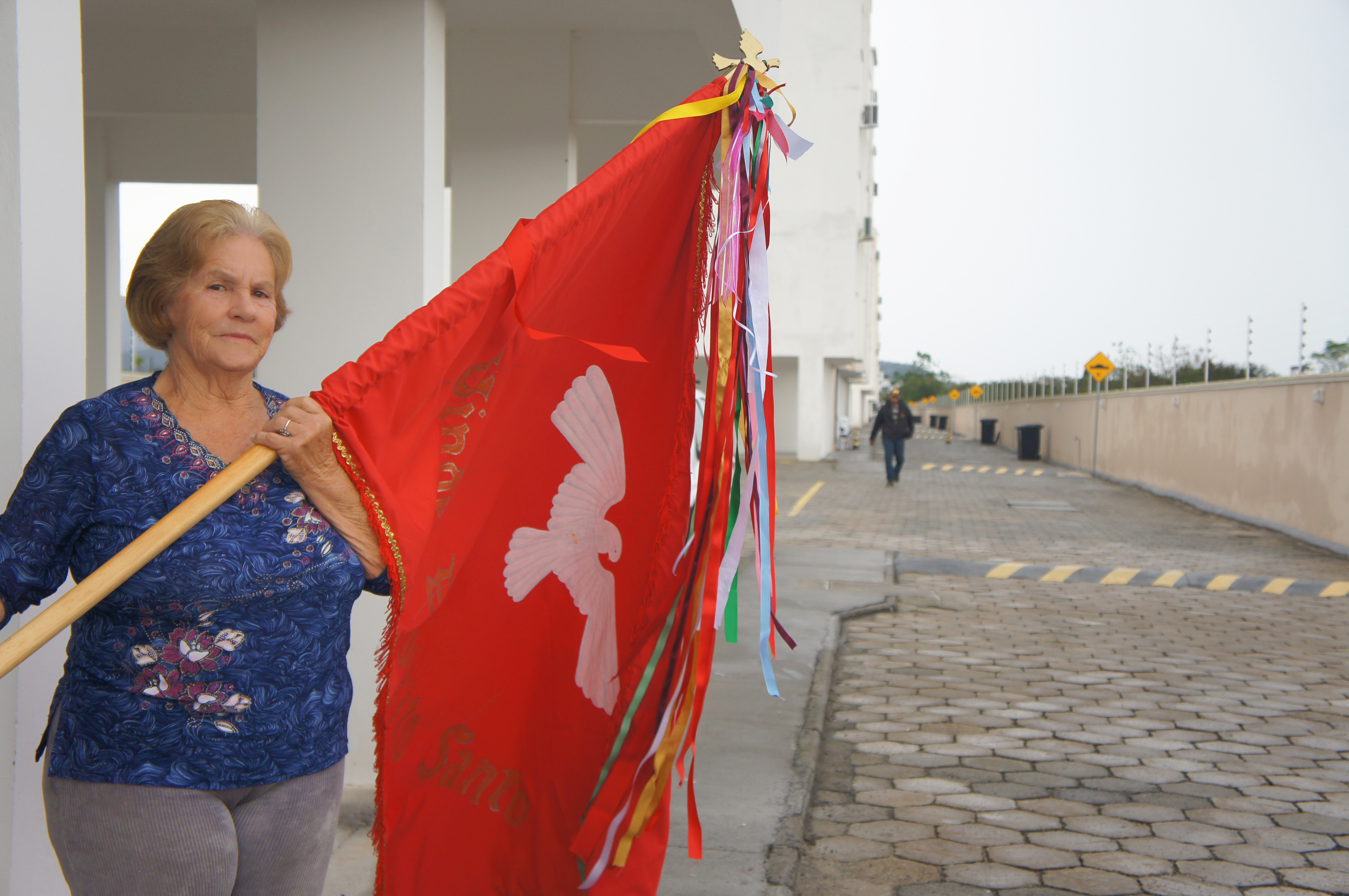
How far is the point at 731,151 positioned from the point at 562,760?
5.21ft

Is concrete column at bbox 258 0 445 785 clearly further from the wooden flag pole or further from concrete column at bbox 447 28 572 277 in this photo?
concrete column at bbox 447 28 572 277

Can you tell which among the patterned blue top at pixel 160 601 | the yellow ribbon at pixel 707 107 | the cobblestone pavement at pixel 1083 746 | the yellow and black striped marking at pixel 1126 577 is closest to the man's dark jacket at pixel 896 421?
the yellow and black striped marking at pixel 1126 577

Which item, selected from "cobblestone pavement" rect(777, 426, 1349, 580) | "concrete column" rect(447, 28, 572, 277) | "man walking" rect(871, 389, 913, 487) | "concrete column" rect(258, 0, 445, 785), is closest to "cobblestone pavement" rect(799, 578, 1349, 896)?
"concrete column" rect(258, 0, 445, 785)

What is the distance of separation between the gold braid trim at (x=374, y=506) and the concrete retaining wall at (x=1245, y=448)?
1423cm

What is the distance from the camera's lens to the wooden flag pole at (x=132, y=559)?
1.48 metres

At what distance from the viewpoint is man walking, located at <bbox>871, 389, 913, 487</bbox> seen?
2092cm

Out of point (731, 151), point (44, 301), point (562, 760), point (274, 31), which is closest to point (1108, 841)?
point (562, 760)

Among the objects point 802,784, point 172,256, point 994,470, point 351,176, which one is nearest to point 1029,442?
point 994,470

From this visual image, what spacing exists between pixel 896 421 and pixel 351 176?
1804 centimetres

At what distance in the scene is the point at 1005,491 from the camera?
2202 centimetres

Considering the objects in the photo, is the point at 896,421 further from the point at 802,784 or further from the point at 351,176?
the point at 351,176

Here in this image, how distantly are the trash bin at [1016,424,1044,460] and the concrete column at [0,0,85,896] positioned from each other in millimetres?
35140

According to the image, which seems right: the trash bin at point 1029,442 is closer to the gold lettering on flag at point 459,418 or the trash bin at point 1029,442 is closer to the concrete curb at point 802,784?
the concrete curb at point 802,784

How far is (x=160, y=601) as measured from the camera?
1701 mm
